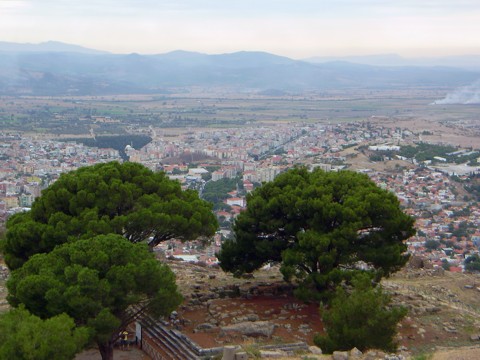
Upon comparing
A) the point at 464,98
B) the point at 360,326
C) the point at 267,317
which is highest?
the point at 360,326

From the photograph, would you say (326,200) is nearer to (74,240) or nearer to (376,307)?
(376,307)

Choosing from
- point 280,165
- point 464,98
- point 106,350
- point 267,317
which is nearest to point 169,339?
point 106,350

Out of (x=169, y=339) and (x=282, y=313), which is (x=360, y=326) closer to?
(x=282, y=313)

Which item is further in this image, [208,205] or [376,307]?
[208,205]

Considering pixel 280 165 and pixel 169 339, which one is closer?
pixel 169 339

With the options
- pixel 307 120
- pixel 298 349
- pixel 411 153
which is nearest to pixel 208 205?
pixel 298 349

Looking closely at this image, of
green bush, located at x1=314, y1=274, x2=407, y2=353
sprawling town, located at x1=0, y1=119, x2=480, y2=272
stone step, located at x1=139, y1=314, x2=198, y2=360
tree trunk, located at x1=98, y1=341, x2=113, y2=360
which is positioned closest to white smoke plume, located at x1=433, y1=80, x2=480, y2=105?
sprawling town, located at x1=0, y1=119, x2=480, y2=272

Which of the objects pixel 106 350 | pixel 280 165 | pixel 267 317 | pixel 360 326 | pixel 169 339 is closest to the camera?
pixel 360 326

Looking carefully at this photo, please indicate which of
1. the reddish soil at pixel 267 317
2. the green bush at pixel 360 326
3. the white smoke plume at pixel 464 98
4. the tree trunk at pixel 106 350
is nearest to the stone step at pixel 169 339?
the reddish soil at pixel 267 317
